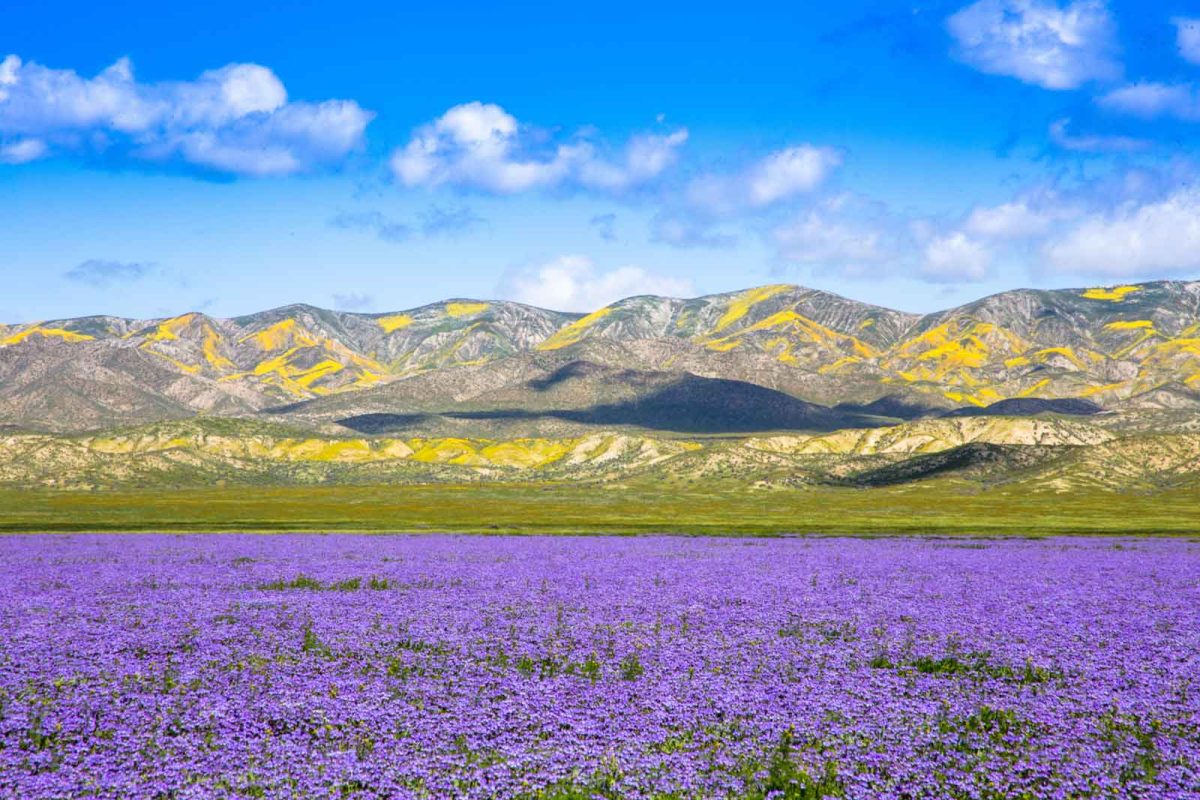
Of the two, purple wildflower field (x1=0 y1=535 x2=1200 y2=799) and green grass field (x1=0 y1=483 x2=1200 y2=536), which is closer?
purple wildflower field (x1=0 y1=535 x2=1200 y2=799)

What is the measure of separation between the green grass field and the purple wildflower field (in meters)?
52.1

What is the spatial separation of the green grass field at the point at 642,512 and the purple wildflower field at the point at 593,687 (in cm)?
5209

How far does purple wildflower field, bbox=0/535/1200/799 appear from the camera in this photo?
1612 centimetres

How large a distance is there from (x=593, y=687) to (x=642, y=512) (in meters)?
109

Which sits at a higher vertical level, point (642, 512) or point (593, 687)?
point (593, 687)

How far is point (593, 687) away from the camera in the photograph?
21547 mm

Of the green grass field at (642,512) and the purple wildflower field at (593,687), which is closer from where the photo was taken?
the purple wildflower field at (593,687)

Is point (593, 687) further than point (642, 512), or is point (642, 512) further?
point (642, 512)

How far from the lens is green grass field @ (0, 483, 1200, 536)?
92000 mm

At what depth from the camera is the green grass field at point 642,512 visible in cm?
9200

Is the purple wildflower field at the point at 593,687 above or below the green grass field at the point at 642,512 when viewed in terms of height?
above

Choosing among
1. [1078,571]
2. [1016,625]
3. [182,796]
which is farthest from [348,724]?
[1078,571]

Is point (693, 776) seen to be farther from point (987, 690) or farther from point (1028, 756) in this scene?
point (987, 690)

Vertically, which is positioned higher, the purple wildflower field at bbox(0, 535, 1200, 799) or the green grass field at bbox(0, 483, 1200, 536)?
the purple wildflower field at bbox(0, 535, 1200, 799)
